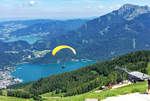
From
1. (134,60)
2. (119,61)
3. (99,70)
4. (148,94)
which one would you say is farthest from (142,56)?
(148,94)

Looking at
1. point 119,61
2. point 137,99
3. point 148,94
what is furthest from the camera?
point 119,61

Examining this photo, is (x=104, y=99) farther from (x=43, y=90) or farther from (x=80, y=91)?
(x=43, y=90)

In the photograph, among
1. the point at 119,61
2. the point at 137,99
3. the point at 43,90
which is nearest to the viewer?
the point at 137,99

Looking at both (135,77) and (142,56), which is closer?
(135,77)

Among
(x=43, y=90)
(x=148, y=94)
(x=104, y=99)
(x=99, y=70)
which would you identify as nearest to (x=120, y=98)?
(x=104, y=99)

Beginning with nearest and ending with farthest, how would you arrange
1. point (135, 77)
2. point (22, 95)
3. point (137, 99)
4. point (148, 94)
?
point (137, 99)
point (148, 94)
point (135, 77)
point (22, 95)

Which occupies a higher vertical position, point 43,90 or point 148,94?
point 148,94

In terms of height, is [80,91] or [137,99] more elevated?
[137,99]

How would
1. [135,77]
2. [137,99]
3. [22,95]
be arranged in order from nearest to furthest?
[137,99], [135,77], [22,95]

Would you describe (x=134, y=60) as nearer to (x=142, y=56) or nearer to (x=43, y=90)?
(x=142, y=56)
